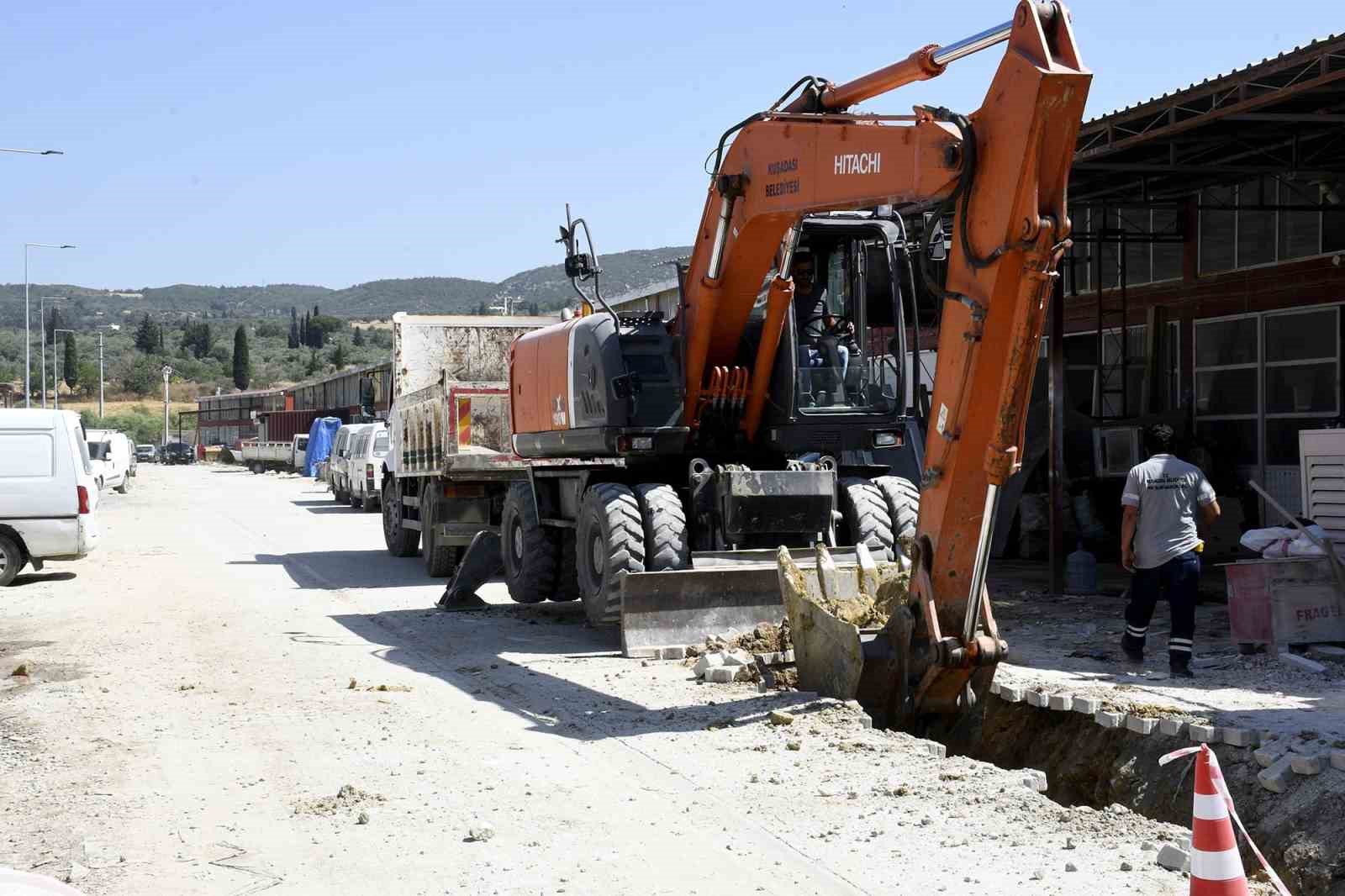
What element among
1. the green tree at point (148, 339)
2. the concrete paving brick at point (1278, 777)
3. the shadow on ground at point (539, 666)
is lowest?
the shadow on ground at point (539, 666)

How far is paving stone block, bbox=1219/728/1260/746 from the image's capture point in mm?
Answer: 7848

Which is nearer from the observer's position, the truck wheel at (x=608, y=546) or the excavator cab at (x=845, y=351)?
the truck wheel at (x=608, y=546)

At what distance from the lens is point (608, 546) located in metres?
11.7

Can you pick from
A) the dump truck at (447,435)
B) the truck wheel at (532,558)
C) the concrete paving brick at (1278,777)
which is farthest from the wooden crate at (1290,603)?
the dump truck at (447,435)

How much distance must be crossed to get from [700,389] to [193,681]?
4.71 metres

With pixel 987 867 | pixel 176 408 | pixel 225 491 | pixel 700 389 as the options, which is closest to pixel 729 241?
pixel 700 389

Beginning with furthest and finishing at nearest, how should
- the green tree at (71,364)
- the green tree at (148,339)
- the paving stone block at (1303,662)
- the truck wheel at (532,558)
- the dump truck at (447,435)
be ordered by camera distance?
the green tree at (148,339)
the green tree at (71,364)
the dump truck at (447,435)
the truck wheel at (532,558)
the paving stone block at (1303,662)

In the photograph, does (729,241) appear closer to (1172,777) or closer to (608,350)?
(608,350)

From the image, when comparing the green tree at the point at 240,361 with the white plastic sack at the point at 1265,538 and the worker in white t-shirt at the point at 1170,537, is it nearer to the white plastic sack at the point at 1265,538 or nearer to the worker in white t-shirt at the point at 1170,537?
the white plastic sack at the point at 1265,538

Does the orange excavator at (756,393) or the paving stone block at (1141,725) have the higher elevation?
the orange excavator at (756,393)

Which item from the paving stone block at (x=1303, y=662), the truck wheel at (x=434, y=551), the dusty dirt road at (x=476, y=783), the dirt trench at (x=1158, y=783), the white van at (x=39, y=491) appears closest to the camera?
the dusty dirt road at (x=476, y=783)

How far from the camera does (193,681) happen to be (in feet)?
35.6

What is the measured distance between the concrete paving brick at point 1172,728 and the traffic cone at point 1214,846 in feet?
12.1

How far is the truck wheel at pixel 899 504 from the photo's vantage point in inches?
472
